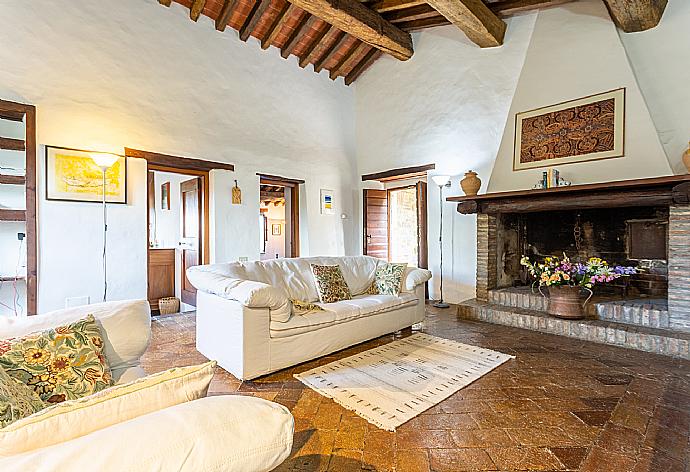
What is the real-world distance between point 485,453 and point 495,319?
288cm

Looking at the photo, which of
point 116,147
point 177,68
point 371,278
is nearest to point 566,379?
point 371,278

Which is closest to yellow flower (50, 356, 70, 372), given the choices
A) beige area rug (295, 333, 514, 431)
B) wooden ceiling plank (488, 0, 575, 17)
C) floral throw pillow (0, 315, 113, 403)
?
floral throw pillow (0, 315, 113, 403)

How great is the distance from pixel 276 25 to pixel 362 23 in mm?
1333

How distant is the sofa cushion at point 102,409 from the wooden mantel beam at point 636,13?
4.84 m

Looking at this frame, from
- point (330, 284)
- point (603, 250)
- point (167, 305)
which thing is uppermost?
point (603, 250)

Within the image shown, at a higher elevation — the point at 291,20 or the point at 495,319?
the point at 291,20

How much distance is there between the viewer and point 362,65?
21.9ft

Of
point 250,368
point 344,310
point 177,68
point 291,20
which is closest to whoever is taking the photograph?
point 250,368

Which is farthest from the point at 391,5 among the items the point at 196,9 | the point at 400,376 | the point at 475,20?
the point at 400,376

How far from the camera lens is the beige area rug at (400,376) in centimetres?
244

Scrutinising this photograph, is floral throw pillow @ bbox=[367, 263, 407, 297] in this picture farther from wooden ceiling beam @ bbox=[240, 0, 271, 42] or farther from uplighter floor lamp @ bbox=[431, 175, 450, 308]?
wooden ceiling beam @ bbox=[240, 0, 271, 42]

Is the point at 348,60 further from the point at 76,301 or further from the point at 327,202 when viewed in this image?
the point at 76,301

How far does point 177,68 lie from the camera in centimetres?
483

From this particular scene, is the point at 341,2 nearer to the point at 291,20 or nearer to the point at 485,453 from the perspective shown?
the point at 291,20
